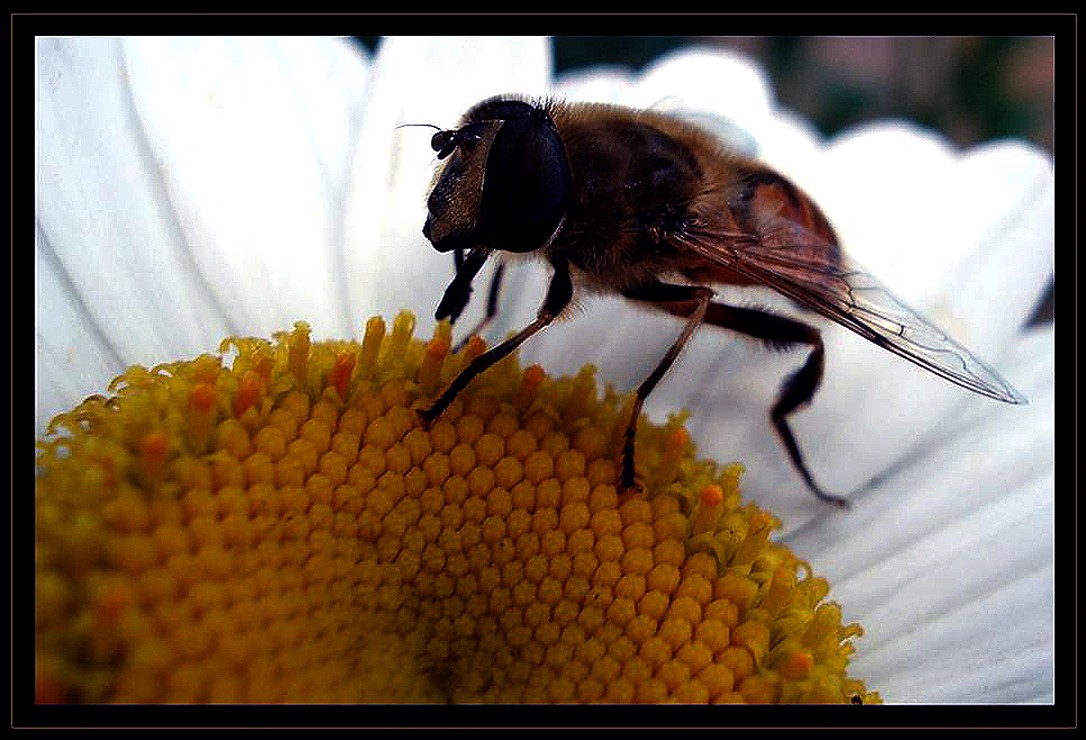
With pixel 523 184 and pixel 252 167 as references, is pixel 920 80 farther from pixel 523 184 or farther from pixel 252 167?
pixel 523 184

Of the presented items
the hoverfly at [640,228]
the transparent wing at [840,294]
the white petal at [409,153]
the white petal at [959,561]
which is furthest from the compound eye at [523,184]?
the white petal at [959,561]

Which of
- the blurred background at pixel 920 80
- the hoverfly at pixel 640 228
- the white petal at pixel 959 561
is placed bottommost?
the white petal at pixel 959 561

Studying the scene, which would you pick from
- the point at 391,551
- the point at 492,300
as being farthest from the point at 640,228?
the point at 391,551

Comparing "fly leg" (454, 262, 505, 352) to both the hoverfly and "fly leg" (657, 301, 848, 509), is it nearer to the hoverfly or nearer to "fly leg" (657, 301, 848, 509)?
the hoverfly

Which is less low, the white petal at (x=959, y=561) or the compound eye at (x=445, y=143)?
the compound eye at (x=445, y=143)

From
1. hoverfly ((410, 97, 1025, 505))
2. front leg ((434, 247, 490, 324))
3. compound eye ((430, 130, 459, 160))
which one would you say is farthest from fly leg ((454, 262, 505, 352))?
compound eye ((430, 130, 459, 160))

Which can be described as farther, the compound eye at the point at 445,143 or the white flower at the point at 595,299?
the white flower at the point at 595,299

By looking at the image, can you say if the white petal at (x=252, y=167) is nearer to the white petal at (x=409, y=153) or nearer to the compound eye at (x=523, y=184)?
the white petal at (x=409, y=153)
